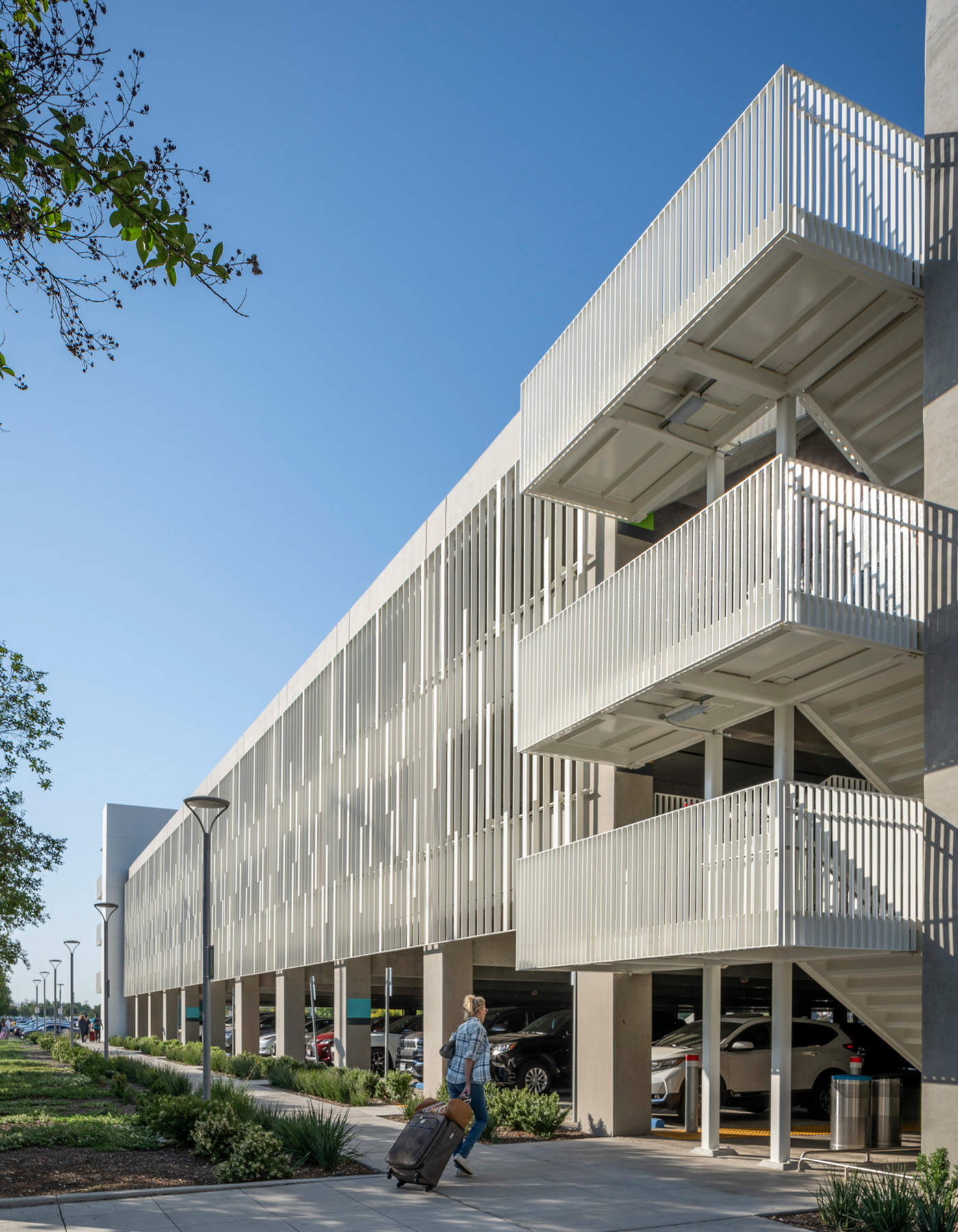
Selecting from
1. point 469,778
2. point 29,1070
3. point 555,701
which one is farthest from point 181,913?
point 555,701

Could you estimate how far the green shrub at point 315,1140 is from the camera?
39.3 feet

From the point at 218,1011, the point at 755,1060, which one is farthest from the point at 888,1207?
the point at 218,1011

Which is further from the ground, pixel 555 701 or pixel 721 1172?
pixel 555 701

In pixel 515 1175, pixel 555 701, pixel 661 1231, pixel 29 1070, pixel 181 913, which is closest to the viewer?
pixel 661 1231

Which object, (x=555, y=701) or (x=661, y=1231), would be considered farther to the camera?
(x=555, y=701)

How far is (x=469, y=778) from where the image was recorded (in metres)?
20.2

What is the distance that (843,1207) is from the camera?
875cm

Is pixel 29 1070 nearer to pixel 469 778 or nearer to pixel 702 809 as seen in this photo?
pixel 469 778

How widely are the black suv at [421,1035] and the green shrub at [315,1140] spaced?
11.0 m

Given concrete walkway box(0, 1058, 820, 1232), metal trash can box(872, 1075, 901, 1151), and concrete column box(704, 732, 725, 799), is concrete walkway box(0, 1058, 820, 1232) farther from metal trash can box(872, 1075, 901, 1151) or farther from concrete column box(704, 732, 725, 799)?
concrete column box(704, 732, 725, 799)

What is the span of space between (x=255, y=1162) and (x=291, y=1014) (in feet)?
73.2

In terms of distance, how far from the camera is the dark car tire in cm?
2050

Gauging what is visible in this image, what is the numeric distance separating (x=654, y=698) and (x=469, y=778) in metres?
7.53

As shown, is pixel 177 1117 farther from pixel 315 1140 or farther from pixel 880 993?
pixel 880 993
